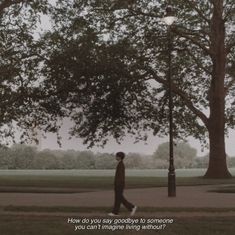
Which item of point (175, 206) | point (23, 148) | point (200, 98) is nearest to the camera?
point (175, 206)

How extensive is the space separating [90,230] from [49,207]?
15.3ft

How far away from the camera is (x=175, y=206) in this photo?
18453 mm

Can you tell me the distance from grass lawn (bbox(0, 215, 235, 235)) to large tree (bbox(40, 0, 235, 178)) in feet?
86.3

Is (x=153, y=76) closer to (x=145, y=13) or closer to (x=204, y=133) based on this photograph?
(x=145, y=13)

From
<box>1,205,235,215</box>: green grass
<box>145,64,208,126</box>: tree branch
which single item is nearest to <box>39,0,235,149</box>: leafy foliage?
<box>145,64,208,126</box>: tree branch

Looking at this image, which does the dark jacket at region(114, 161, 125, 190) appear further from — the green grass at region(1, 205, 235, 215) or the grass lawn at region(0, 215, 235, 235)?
the grass lawn at region(0, 215, 235, 235)

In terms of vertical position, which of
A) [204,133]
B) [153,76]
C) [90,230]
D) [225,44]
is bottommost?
[90,230]

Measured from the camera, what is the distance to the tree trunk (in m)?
42.3

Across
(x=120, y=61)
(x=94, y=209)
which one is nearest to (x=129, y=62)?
(x=120, y=61)

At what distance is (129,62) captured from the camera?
141ft

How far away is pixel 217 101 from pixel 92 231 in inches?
1234

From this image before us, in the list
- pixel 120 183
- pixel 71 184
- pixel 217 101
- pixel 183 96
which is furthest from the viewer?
pixel 183 96

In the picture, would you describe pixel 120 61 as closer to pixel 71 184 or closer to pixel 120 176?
pixel 71 184

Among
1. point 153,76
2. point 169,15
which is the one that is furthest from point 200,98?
point 169,15
